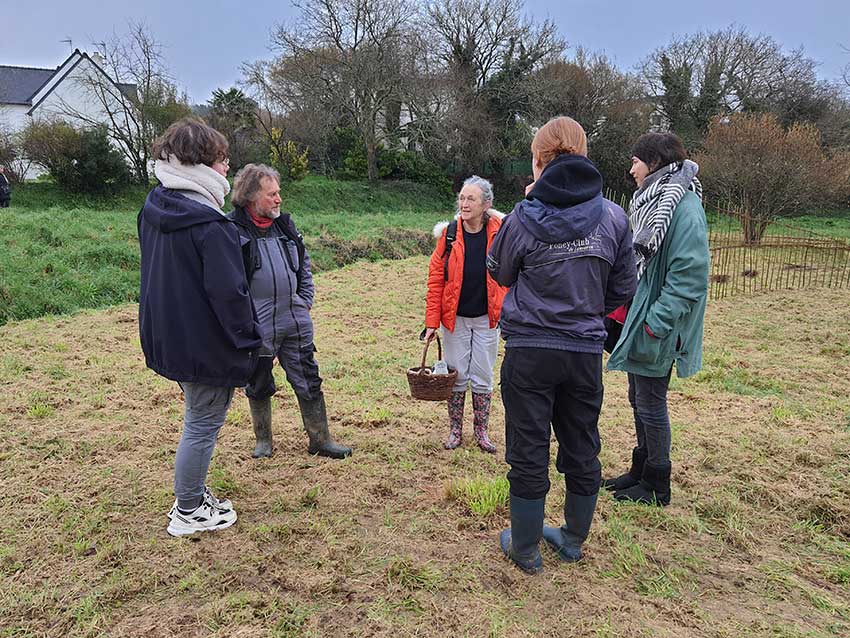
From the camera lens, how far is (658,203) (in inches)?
123

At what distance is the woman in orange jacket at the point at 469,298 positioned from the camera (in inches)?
152

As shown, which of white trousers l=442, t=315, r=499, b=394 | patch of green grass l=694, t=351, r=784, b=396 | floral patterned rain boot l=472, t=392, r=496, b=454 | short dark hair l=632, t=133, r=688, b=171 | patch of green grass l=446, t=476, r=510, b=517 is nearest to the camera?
short dark hair l=632, t=133, r=688, b=171

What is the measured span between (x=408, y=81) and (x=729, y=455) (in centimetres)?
2448

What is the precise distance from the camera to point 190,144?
105 inches

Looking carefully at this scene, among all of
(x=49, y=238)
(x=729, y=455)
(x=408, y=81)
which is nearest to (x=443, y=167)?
(x=408, y=81)

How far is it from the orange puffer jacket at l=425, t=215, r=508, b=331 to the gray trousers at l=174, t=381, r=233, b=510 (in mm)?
1551

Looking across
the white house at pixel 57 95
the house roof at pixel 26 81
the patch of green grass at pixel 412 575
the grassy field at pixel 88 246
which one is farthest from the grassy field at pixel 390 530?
the house roof at pixel 26 81

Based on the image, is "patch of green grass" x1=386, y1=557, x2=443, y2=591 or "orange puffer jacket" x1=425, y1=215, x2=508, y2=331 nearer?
"patch of green grass" x1=386, y1=557, x2=443, y2=591

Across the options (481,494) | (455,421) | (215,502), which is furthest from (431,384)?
(215,502)

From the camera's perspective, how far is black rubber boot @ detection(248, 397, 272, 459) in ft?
13.0

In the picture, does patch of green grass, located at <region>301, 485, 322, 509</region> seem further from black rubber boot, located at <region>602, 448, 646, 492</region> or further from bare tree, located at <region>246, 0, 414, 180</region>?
bare tree, located at <region>246, 0, 414, 180</region>

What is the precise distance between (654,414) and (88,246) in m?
9.97

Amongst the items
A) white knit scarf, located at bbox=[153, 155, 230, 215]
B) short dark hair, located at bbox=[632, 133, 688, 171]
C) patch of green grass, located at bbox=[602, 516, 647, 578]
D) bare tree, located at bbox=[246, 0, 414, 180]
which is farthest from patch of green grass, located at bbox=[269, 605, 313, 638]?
bare tree, located at bbox=[246, 0, 414, 180]

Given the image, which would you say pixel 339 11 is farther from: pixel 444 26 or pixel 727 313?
pixel 727 313
